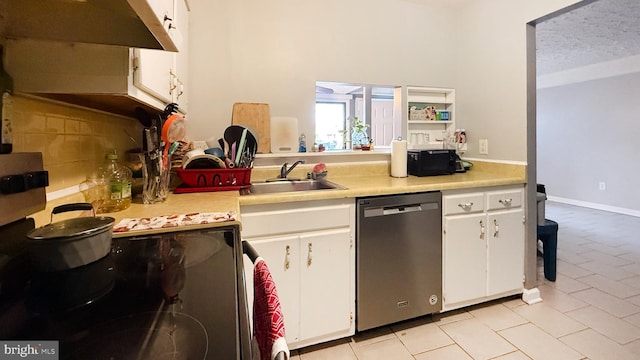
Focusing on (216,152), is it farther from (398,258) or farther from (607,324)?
(607,324)

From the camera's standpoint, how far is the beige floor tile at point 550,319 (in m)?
1.84

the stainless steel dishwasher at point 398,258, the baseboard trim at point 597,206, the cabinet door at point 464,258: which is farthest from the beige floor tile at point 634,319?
the baseboard trim at point 597,206

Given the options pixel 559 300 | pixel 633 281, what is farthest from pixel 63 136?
pixel 633 281

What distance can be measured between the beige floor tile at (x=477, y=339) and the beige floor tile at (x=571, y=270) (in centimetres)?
128

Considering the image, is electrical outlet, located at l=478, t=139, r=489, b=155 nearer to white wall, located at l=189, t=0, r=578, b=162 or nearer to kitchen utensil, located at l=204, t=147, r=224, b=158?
white wall, located at l=189, t=0, r=578, b=162

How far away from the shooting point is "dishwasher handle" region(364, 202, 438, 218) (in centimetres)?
173

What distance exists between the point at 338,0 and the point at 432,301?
2271 millimetres

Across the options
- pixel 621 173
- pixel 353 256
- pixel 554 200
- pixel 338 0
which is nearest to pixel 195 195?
pixel 353 256

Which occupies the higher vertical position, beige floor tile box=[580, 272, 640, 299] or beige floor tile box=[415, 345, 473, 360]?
beige floor tile box=[580, 272, 640, 299]

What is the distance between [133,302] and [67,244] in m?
0.29

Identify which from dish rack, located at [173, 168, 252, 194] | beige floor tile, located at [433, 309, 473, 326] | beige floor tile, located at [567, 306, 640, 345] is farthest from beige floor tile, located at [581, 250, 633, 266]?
dish rack, located at [173, 168, 252, 194]

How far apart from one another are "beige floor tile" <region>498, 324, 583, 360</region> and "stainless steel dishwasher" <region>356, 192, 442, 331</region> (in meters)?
0.43

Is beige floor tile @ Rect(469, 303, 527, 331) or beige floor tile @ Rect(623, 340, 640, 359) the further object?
beige floor tile @ Rect(469, 303, 527, 331)

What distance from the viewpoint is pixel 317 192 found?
1.62 m
